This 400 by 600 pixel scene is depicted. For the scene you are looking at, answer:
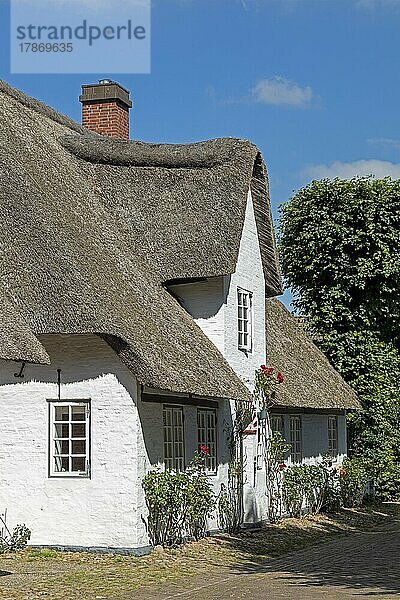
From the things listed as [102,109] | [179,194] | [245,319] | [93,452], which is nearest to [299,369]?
[245,319]

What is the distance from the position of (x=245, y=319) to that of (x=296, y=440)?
5.08 m

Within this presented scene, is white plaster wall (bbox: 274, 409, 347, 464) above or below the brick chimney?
below

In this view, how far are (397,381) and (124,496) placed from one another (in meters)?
14.8

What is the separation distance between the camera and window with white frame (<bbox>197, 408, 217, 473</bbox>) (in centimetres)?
1972

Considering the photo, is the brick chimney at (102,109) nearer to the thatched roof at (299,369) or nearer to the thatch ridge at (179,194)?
the thatch ridge at (179,194)

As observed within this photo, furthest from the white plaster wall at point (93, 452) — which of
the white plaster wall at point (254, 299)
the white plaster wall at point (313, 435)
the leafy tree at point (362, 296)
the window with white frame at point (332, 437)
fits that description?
the leafy tree at point (362, 296)

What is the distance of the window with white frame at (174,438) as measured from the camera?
18391 millimetres

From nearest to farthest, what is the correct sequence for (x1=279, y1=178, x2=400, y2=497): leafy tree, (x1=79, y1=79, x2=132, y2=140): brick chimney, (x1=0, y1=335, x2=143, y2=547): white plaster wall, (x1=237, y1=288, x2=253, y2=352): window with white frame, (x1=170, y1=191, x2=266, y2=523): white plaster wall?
1. (x1=0, y1=335, x2=143, y2=547): white plaster wall
2. (x1=170, y1=191, x2=266, y2=523): white plaster wall
3. (x1=237, y1=288, x2=253, y2=352): window with white frame
4. (x1=79, y1=79, x2=132, y2=140): brick chimney
5. (x1=279, y1=178, x2=400, y2=497): leafy tree

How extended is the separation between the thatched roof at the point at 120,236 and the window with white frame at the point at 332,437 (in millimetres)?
5317

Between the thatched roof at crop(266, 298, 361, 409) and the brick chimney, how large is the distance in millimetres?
6078

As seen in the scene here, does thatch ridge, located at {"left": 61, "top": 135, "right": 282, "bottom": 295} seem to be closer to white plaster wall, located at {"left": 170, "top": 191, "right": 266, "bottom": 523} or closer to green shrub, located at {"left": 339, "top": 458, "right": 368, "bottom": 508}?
white plaster wall, located at {"left": 170, "top": 191, "right": 266, "bottom": 523}

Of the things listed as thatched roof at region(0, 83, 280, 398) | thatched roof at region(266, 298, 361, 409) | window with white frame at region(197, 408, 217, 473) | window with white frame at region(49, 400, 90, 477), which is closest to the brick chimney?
thatched roof at region(0, 83, 280, 398)

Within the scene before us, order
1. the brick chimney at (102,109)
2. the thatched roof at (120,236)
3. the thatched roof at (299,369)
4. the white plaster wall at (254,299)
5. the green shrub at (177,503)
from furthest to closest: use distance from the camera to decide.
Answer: the brick chimney at (102,109), the thatched roof at (299,369), the white plaster wall at (254,299), the green shrub at (177,503), the thatched roof at (120,236)

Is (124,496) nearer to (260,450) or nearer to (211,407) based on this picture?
(211,407)
